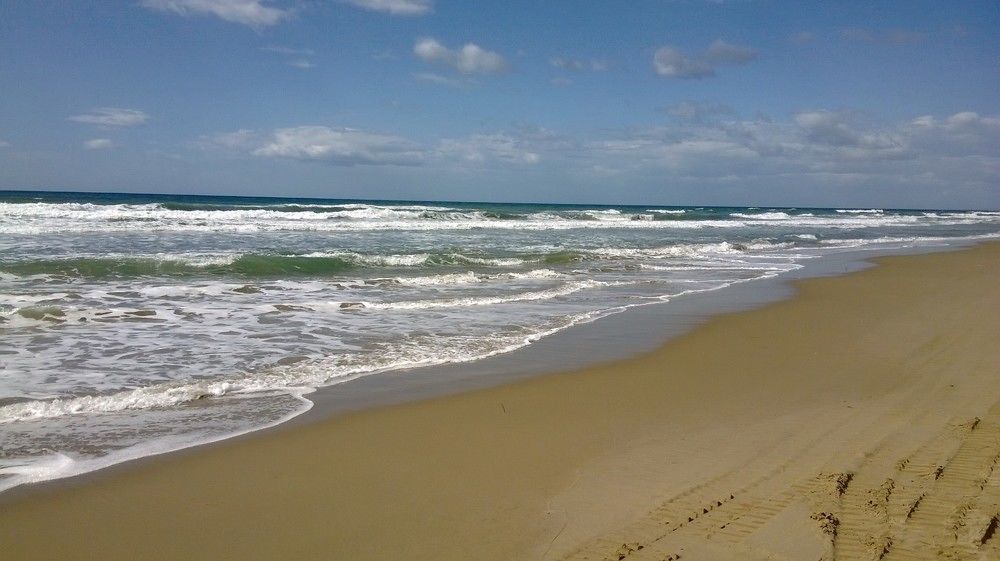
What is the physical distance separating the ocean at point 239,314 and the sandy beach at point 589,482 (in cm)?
83

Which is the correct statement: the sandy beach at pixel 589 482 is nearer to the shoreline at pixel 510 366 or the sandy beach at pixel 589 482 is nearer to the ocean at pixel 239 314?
the shoreline at pixel 510 366

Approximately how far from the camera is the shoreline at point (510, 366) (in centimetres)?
468

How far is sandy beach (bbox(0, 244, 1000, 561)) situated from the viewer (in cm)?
330

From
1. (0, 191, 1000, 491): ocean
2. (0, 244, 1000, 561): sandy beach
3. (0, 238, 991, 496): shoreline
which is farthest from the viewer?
(0, 191, 1000, 491): ocean

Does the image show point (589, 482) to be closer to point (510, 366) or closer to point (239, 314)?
A: point (510, 366)

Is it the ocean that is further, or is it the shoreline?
the ocean

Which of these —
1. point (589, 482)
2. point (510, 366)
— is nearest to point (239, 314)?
point (510, 366)

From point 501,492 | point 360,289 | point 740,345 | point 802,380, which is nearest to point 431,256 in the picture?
point 360,289

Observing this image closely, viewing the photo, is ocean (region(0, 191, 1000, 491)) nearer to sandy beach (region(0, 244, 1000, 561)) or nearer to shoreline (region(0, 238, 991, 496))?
shoreline (region(0, 238, 991, 496))

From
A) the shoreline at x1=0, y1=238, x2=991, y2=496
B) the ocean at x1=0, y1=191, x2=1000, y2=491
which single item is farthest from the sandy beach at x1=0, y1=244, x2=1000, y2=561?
the ocean at x1=0, y1=191, x2=1000, y2=491

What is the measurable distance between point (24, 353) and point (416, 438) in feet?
16.1

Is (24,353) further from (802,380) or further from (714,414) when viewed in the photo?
(802,380)

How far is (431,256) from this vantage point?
1861 cm

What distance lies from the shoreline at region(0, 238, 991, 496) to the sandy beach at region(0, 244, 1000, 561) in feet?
0.42
